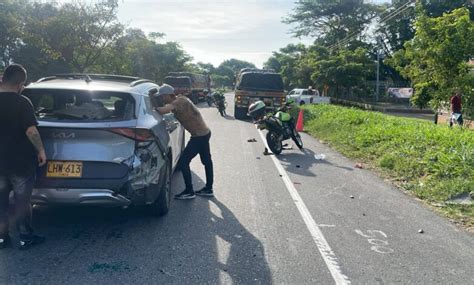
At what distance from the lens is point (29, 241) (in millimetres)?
4395

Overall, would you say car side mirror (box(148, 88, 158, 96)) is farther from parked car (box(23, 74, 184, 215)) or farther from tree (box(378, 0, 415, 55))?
tree (box(378, 0, 415, 55))

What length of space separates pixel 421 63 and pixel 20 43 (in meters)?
25.5

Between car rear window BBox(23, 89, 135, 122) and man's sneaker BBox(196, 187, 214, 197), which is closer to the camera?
car rear window BBox(23, 89, 135, 122)

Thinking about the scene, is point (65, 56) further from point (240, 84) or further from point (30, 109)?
point (30, 109)

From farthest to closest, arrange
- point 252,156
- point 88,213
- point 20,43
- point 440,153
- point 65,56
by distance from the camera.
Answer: point 20,43
point 65,56
point 252,156
point 440,153
point 88,213

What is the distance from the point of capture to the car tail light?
15.1ft

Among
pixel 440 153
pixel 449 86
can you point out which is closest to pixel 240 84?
pixel 449 86

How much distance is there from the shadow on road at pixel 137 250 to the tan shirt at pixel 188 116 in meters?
1.26

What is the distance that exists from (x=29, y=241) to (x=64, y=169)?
2.62ft

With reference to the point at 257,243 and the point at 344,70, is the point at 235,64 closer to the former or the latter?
the point at 344,70

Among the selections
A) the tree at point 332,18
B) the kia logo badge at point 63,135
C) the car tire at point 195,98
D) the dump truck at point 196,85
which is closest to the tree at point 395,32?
the tree at point 332,18

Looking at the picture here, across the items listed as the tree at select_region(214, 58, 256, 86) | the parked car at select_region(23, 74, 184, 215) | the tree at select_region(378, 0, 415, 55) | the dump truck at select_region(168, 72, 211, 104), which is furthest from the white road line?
the tree at select_region(214, 58, 256, 86)

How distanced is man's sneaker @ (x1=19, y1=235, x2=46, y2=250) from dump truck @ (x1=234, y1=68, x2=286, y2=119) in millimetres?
15924

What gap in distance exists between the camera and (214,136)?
14039 mm
